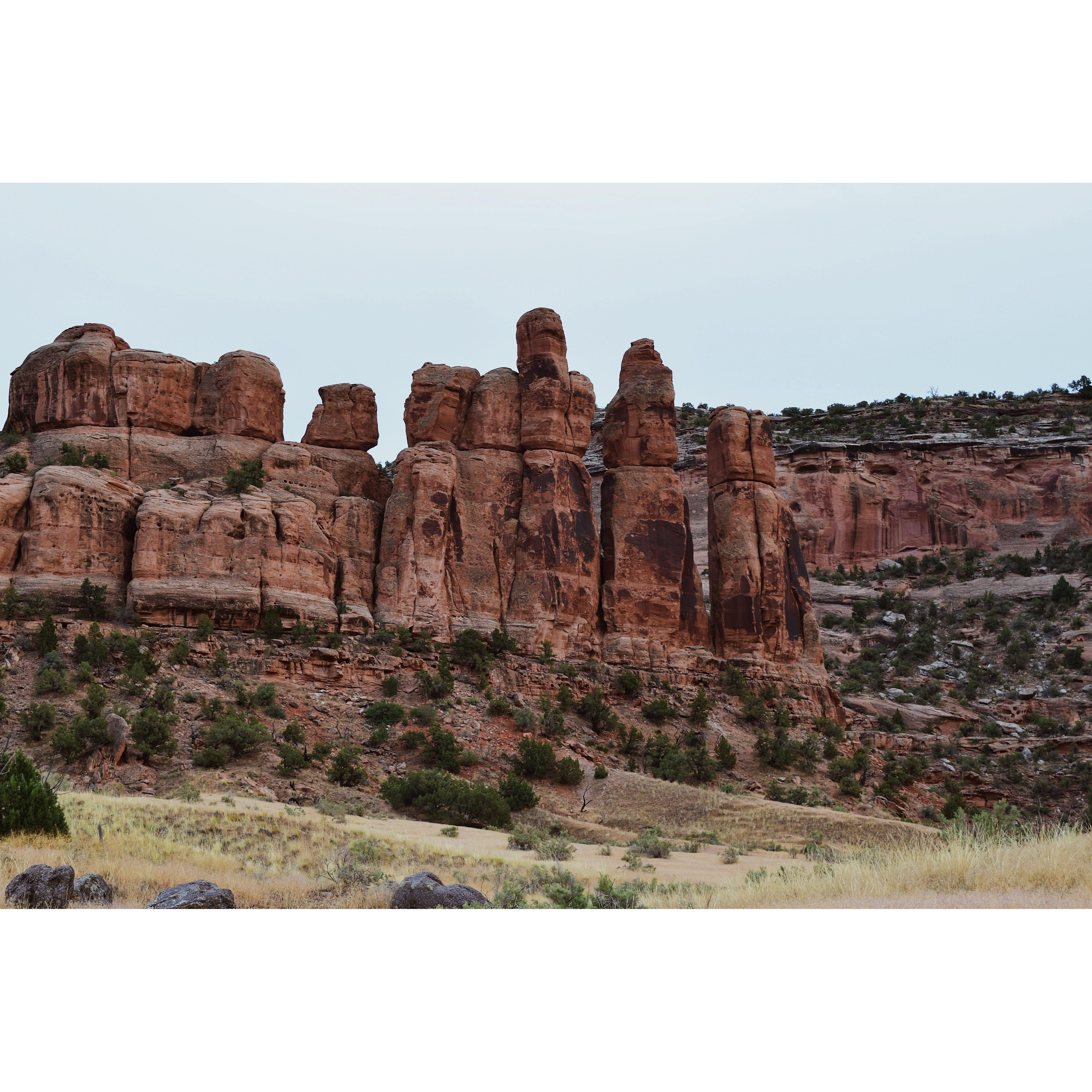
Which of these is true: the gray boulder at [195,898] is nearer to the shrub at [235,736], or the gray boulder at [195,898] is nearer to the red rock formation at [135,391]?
the shrub at [235,736]

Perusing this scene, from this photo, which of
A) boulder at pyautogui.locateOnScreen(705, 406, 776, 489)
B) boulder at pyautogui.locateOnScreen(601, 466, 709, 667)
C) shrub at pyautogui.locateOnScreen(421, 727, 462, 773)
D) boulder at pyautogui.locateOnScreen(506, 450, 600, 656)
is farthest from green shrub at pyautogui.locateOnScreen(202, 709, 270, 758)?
boulder at pyautogui.locateOnScreen(705, 406, 776, 489)

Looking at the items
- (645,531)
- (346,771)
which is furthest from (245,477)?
(645,531)

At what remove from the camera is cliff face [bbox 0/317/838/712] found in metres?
37.3

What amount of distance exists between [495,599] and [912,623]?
35.7 meters

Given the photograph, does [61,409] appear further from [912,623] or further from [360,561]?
[912,623]

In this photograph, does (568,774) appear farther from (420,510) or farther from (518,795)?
(420,510)

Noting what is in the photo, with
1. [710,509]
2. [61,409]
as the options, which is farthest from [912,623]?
[61,409]

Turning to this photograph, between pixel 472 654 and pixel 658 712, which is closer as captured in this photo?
pixel 472 654

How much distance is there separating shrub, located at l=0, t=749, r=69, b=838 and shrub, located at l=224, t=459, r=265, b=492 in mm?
26349

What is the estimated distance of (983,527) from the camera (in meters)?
81.4

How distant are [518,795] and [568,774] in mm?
4039

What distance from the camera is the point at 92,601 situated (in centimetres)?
3538

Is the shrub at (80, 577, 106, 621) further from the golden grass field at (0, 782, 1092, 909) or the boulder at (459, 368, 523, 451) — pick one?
the boulder at (459, 368, 523, 451)

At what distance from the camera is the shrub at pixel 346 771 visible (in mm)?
30297
